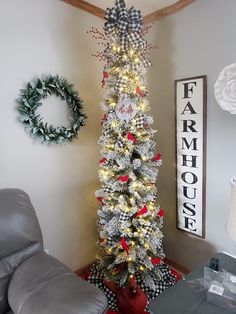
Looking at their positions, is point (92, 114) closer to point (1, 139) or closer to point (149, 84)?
point (149, 84)

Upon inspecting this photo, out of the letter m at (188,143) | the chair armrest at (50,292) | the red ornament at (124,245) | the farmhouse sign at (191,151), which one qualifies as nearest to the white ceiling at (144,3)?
the farmhouse sign at (191,151)

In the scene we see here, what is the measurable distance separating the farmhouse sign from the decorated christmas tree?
1.32 ft

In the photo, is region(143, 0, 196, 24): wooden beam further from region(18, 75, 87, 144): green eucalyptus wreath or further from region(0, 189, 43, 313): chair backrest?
region(0, 189, 43, 313): chair backrest

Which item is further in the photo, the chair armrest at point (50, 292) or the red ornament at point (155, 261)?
the red ornament at point (155, 261)

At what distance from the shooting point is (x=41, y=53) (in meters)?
1.81

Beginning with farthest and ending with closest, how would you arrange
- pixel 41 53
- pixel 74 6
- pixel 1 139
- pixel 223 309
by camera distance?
pixel 74 6, pixel 41 53, pixel 1 139, pixel 223 309

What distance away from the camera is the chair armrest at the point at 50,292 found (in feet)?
3.40

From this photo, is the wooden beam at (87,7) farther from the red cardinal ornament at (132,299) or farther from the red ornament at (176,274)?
the red ornament at (176,274)

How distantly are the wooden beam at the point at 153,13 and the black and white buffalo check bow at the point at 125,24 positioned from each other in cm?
53

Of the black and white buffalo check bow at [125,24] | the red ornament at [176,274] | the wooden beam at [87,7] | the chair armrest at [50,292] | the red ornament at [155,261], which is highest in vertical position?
the wooden beam at [87,7]

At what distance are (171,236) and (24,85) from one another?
1.85 meters

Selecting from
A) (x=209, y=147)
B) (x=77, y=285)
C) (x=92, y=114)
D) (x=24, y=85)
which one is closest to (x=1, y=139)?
(x=24, y=85)

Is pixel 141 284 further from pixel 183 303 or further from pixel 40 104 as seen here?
pixel 40 104

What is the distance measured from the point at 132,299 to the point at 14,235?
988 mm
